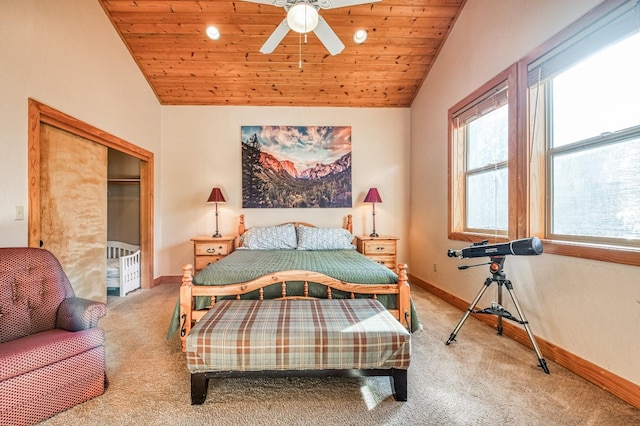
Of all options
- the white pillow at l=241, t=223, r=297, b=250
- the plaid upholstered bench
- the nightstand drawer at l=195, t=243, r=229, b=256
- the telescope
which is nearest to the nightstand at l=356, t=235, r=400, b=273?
the white pillow at l=241, t=223, r=297, b=250

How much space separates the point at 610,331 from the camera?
5.59 ft

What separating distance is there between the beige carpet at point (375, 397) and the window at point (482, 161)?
1286 millimetres

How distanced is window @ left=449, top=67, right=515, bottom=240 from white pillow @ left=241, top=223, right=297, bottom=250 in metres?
2.08

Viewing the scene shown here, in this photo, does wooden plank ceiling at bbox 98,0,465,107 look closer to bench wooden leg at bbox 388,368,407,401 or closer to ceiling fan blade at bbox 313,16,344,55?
ceiling fan blade at bbox 313,16,344,55

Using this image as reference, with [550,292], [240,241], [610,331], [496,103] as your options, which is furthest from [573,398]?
[240,241]

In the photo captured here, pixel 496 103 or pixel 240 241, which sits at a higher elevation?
pixel 496 103

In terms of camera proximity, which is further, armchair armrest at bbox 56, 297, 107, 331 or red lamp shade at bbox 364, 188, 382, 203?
red lamp shade at bbox 364, 188, 382, 203

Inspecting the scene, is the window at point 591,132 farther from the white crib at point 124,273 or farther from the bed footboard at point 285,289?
the white crib at point 124,273

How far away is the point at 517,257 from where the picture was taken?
2393mm

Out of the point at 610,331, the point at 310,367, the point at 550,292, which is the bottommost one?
the point at 310,367

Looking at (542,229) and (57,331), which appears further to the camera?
(542,229)

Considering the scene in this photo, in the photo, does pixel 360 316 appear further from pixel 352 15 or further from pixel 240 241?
pixel 352 15

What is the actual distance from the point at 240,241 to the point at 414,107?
3.42m

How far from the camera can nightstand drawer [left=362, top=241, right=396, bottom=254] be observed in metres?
3.84
